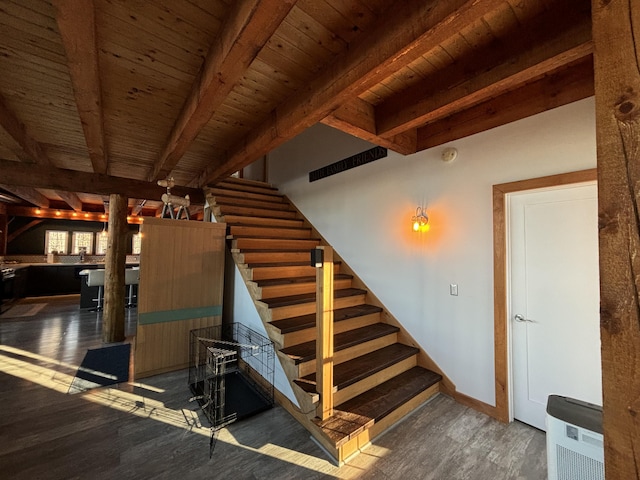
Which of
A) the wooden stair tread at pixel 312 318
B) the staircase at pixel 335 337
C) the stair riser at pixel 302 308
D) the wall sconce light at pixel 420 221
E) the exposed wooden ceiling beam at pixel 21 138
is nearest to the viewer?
the staircase at pixel 335 337

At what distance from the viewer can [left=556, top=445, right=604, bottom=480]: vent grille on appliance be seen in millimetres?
1167

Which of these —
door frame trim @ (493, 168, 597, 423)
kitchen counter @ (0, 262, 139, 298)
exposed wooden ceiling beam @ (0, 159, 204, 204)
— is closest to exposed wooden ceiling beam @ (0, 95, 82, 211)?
exposed wooden ceiling beam @ (0, 159, 204, 204)

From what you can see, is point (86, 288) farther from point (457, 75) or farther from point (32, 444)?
point (457, 75)

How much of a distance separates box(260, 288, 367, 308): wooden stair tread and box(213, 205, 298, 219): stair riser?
1740 mm

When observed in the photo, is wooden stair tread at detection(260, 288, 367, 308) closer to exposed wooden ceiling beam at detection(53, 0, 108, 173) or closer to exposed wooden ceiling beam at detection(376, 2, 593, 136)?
exposed wooden ceiling beam at detection(376, 2, 593, 136)

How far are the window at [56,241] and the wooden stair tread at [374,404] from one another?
10.5 metres

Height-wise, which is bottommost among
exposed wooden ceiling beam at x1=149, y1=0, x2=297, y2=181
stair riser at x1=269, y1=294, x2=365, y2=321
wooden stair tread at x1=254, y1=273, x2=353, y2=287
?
stair riser at x1=269, y1=294, x2=365, y2=321

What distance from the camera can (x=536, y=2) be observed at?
4.88 feet

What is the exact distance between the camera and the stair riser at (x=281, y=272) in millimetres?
3314

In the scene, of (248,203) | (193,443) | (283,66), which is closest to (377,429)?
(193,443)

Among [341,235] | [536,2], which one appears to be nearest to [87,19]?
[536,2]

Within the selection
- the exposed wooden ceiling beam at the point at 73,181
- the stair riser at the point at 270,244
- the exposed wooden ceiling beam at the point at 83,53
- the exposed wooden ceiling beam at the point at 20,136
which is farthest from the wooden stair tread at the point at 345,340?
the exposed wooden ceiling beam at the point at 20,136

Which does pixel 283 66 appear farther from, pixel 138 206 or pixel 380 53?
pixel 138 206

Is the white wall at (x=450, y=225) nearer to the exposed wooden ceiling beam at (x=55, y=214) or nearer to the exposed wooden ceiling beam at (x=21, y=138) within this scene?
the exposed wooden ceiling beam at (x=21, y=138)
